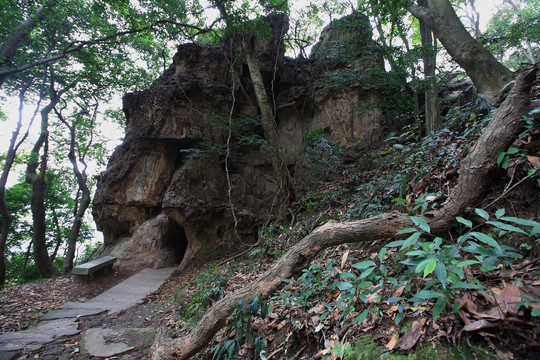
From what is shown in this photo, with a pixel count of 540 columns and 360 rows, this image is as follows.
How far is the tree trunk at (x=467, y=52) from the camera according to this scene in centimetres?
397

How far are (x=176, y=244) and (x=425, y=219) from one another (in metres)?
9.74

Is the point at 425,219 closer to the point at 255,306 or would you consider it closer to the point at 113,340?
the point at 255,306

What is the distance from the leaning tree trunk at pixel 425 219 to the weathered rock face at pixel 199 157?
652cm

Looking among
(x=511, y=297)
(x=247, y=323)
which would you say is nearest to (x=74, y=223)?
(x=247, y=323)

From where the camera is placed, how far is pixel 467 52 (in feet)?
13.7

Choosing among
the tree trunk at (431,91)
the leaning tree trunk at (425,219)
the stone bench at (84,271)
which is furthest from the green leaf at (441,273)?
the stone bench at (84,271)

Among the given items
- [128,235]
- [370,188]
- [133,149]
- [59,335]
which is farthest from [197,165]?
[370,188]

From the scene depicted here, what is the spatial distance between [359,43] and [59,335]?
28.0 feet

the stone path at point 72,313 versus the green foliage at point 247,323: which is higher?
the green foliage at point 247,323

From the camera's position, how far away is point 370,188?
3.91m

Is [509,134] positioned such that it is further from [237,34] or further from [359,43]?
[237,34]

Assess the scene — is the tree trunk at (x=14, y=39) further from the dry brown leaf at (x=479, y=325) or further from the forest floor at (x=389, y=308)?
the dry brown leaf at (x=479, y=325)

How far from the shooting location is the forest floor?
1141mm

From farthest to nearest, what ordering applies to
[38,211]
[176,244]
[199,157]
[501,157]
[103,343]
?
[176,244]
[38,211]
[199,157]
[103,343]
[501,157]
